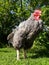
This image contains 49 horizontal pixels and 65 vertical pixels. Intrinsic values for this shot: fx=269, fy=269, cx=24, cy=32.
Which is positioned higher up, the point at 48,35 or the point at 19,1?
the point at 19,1

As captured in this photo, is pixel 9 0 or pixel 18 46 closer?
pixel 18 46

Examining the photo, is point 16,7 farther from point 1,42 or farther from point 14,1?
point 1,42

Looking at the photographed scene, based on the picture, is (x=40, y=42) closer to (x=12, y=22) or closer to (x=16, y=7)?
(x=16, y=7)

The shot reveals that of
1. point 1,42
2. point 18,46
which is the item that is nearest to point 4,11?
point 1,42

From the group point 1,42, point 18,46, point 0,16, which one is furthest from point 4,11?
point 18,46

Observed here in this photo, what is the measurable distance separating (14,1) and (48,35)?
106 inches

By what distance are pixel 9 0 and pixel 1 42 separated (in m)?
3.97

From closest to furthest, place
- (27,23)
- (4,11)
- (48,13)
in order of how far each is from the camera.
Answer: (27,23) → (48,13) → (4,11)

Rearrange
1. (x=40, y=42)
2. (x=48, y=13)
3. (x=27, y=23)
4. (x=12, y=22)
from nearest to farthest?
1. (x=27, y=23)
2. (x=48, y=13)
3. (x=40, y=42)
4. (x=12, y=22)

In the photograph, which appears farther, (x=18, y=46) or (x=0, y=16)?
(x=0, y=16)

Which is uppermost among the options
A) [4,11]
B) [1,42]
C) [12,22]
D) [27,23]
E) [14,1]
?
[27,23]

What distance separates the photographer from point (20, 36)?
9.09 m

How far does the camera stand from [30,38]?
912 cm

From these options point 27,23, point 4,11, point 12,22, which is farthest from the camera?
point 12,22
